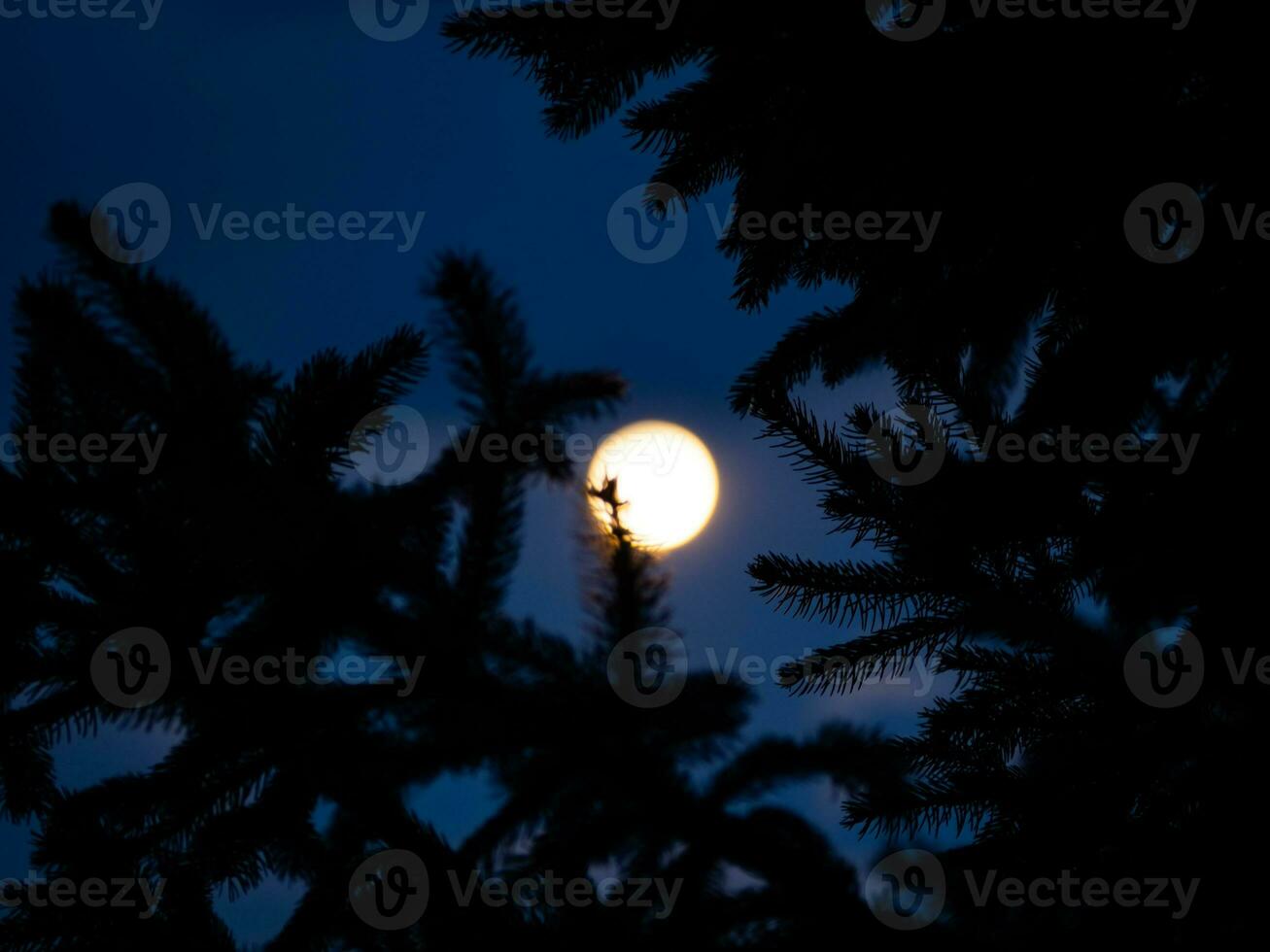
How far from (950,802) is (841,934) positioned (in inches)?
17.6

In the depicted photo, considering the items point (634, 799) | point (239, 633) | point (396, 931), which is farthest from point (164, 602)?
point (634, 799)

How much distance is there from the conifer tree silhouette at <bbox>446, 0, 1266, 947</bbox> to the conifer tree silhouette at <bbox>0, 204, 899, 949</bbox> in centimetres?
53

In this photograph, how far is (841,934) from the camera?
4.96 feet

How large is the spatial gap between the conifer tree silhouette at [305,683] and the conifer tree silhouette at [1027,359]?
53 centimetres

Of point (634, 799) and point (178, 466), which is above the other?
point (178, 466)

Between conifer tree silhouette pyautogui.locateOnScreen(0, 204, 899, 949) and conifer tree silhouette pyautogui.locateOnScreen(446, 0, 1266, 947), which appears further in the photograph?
conifer tree silhouette pyautogui.locateOnScreen(0, 204, 899, 949)

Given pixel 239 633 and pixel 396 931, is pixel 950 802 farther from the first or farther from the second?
pixel 239 633

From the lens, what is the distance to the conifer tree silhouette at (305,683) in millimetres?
1592

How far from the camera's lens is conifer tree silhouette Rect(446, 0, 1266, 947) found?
119cm

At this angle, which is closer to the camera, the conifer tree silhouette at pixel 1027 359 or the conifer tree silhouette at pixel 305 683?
the conifer tree silhouette at pixel 1027 359

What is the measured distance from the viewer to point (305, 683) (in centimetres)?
181

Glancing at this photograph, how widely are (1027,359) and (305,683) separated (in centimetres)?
198

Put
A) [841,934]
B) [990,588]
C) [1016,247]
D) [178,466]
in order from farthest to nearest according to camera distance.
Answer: [1016,247] < [178,466] < [841,934] < [990,588]

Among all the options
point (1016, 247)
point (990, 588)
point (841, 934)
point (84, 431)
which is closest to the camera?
point (990, 588)
